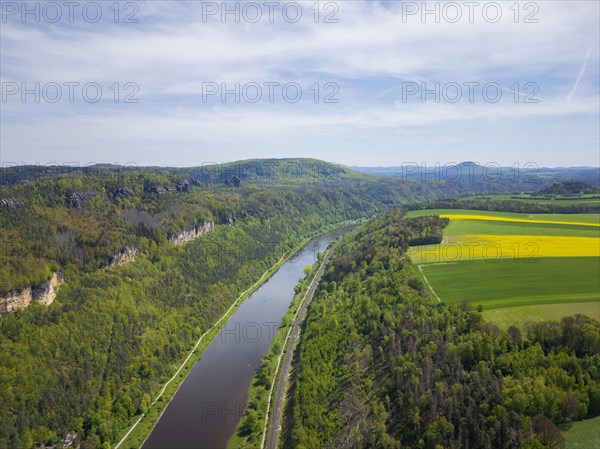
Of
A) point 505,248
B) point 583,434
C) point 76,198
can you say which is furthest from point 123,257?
point 583,434

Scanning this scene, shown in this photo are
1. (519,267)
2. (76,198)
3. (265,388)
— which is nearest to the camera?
(265,388)

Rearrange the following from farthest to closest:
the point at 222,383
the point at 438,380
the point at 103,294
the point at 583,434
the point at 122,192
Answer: the point at 122,192 → the point at 103,294 → the point at 222,383 → the point at 438,380 → the point at 583,434

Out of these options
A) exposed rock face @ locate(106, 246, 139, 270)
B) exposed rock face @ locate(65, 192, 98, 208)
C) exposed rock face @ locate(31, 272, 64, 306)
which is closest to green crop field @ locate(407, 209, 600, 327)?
exposed rock face @ locate(106, 246, 139, 270)

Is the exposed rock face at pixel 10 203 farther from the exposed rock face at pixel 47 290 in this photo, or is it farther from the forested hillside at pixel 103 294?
the exposed rock face at pixel 47 290

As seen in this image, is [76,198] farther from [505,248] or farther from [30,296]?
[505,248]

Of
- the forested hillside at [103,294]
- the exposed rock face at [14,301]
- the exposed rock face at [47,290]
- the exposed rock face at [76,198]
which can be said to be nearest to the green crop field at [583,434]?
the forested hillside at [103,294]

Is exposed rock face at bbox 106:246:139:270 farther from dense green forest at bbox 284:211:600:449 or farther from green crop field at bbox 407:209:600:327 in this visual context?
green crop field at bbox 407:209:600:327

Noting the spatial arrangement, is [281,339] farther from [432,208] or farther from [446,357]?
[432,208]
